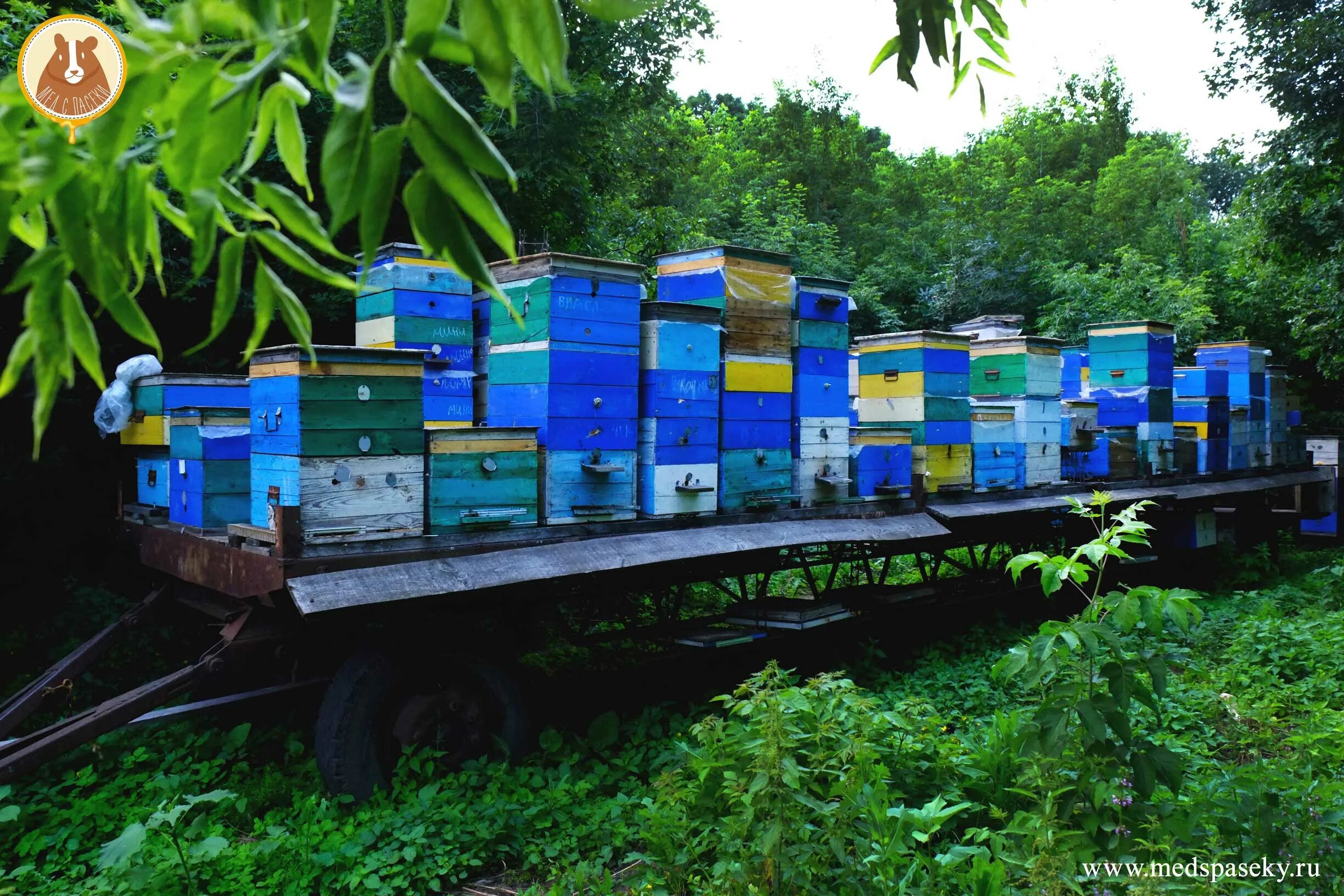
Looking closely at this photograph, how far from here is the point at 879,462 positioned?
26.3ft

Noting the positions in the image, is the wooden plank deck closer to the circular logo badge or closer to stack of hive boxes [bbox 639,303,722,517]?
stack of hive boxes [bbox 639,303,722,517]

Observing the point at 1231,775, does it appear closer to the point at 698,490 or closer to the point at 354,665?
the point at 698,490

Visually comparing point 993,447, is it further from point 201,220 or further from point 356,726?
point 201,220

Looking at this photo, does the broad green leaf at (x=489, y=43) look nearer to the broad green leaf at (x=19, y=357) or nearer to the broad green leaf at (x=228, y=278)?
the broad green leaf at (x=228, y=278)

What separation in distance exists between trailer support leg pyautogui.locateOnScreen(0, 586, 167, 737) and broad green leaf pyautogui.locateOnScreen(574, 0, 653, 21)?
600 cm

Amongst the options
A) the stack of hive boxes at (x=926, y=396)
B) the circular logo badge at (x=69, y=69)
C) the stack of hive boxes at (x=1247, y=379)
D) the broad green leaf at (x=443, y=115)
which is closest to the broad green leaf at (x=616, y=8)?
the broad green leaf at (x=443, y=115)

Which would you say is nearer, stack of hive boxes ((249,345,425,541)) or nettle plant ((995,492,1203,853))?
nettle plant ((995,492,1203,853))

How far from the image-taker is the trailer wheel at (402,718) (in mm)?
4957

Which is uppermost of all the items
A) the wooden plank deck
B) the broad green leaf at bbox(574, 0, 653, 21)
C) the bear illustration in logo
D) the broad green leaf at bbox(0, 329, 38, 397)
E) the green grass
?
the bear illustration in logo

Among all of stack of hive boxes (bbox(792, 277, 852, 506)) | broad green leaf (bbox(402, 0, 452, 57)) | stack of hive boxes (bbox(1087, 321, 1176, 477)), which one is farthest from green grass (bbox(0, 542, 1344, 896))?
stack of hive boxes (bbox(1087, 321, 1176, 477))

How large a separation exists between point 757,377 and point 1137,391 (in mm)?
6973

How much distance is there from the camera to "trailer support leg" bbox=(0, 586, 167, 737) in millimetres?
5430

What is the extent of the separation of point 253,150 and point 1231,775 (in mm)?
4849

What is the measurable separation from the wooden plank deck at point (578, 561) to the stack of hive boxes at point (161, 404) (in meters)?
2.61
